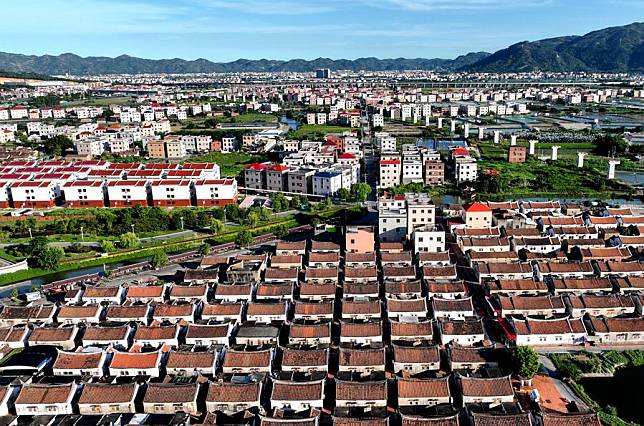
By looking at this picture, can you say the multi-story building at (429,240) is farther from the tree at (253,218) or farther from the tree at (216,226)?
the tree at (216,226)

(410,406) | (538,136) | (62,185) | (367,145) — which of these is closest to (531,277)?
(410,406)

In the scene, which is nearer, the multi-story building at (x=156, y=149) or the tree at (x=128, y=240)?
the tree at (x=128, y=240)

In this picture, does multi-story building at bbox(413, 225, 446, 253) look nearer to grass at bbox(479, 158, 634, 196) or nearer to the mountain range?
grass at bbox(479, 158, 634, 196)

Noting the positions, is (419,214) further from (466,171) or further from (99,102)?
(99,102)

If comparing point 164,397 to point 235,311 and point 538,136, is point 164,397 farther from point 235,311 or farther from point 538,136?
point 538,136

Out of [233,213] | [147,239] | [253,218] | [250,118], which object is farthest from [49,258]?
[250,118]

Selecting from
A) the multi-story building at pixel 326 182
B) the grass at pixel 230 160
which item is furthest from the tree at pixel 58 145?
the multi-story building at pixel 326 182
